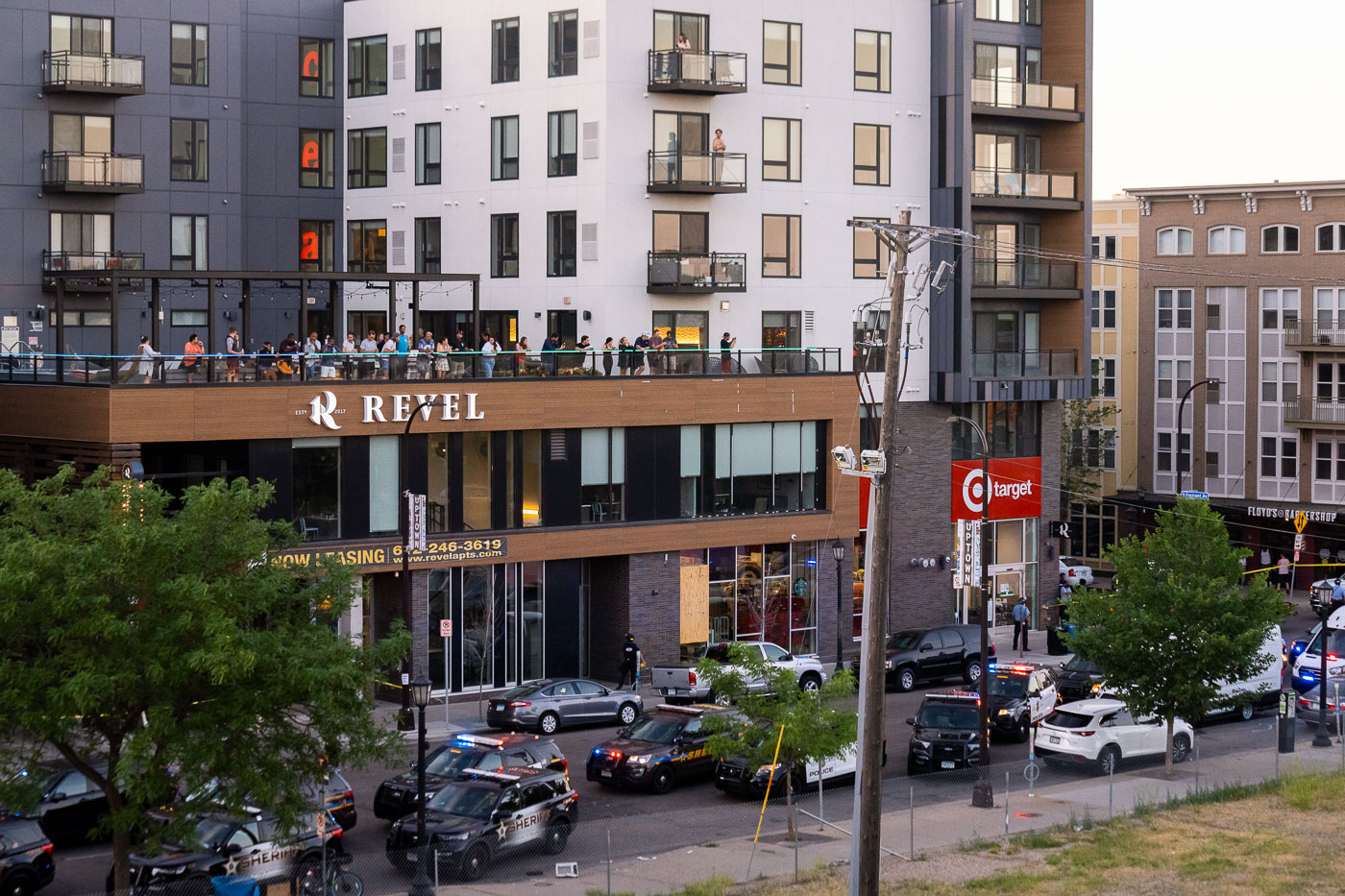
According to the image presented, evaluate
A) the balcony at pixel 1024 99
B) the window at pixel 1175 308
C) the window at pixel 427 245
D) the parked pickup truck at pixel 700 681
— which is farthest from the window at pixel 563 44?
the window at pixel 1175 308

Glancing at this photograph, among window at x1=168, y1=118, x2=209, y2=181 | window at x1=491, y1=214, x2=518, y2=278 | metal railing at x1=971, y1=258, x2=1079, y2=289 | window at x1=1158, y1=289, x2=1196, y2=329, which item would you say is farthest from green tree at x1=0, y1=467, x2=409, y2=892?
window at x1=1158, y1=289, x2=1196, y2=329

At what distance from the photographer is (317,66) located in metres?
55.7

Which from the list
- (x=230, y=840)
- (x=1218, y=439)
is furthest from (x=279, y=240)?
(x=1218, y=439)

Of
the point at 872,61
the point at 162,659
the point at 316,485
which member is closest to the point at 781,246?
the point at 872,61

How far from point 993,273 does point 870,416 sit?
24.2 feet

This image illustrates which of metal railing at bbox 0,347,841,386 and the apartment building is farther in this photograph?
the apartment building

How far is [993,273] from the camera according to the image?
57.2 meters

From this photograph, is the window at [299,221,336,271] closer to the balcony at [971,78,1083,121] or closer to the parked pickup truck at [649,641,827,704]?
the parked pickup truck at [649,641,827,704]

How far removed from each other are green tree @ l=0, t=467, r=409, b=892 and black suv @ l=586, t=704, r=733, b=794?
9.28 m

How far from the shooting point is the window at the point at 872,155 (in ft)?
178

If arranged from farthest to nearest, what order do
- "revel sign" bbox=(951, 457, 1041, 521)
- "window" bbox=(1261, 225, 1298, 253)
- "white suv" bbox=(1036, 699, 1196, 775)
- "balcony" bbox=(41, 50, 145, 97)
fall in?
"window" bbox=(1261, 225, 1298, 253)
"revel sign" bbox=(951, 457, 1041, 521)
"balcony" bbox=(41, 50, 145, 97)
"white suv" bbox=(1036, 699, 1196, 775)

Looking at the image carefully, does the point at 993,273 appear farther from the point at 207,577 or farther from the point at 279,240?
the point at 207,577

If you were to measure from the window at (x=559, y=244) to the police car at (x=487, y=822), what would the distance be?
2398 centimetres

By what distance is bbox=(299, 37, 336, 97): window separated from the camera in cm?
5541
